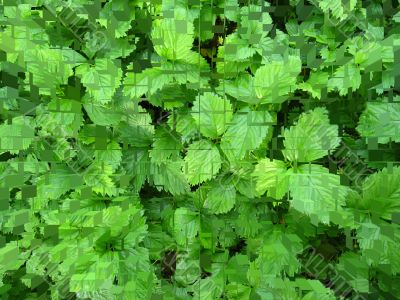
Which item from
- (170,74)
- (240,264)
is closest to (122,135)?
(170,74)

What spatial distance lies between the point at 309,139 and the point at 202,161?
218 mm

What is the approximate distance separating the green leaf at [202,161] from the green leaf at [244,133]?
0.03m

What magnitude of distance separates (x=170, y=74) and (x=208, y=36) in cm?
14

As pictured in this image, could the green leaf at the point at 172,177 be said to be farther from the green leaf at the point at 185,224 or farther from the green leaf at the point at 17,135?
the green leaf at the point at 17,135

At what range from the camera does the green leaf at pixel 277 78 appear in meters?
0.74

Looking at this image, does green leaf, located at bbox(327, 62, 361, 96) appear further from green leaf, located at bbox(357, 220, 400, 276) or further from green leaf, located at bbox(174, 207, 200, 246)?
green leaf, located at bbox(174, 207, 200, 246)

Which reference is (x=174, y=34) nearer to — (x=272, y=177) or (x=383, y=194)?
(x=272, y=177)

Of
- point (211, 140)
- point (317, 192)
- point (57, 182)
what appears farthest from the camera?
point (57, 182)

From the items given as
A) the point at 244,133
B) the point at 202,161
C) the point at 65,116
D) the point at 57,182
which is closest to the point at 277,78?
the point at 244,133

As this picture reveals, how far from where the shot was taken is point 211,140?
32.0 inches

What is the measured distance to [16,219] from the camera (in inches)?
40.0

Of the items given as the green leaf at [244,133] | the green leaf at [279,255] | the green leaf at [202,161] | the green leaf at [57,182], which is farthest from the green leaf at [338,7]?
the green leaf at [57,182]

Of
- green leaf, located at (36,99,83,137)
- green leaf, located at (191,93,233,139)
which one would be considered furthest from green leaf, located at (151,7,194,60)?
green leaf, located at (36,99,83,137)

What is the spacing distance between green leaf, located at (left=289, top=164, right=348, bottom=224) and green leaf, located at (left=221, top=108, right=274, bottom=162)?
10cm
